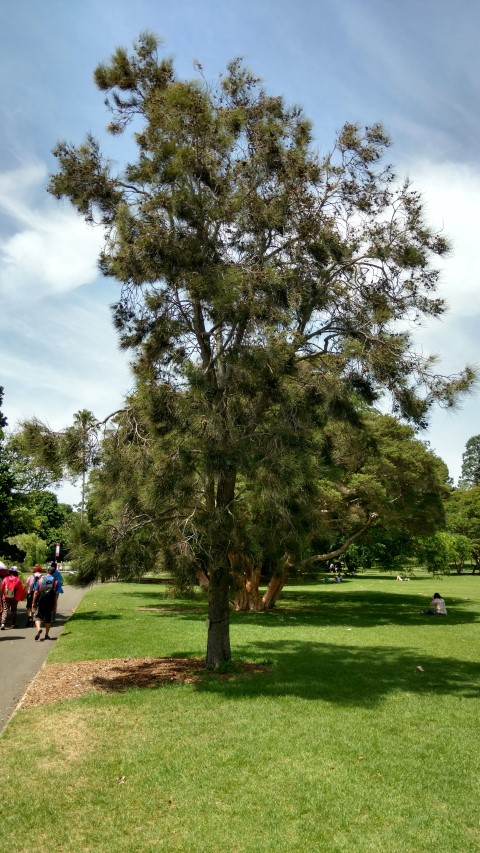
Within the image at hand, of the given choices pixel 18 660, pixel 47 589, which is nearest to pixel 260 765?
pixel 18 660

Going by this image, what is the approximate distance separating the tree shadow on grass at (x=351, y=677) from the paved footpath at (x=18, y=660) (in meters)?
2.59

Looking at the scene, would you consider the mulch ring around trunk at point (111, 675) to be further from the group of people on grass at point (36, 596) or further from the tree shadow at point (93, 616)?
the tree shadow at point (93, 616)

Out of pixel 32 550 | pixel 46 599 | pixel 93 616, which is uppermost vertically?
pixel 32 550

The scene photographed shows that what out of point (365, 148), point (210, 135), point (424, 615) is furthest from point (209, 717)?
point (424, 615)

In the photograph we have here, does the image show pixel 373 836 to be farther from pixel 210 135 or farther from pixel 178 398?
pixel 210 135

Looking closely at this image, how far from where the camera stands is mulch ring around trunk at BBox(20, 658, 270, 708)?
30.9ft

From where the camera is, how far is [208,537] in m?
9.08

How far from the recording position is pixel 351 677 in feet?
34.9

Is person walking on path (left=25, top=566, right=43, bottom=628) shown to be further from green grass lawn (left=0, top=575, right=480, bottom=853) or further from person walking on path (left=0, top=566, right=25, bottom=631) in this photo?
green grass lawn (left=0, top=575, right=480, bottom=853)

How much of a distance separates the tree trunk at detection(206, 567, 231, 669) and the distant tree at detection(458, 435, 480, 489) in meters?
102

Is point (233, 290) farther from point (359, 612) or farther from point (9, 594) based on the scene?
point (359, 612)

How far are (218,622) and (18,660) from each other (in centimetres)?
405

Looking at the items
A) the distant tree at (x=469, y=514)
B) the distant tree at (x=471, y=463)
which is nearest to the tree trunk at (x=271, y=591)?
the distant tree at (x=469, y=514)

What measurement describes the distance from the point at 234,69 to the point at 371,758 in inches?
378
